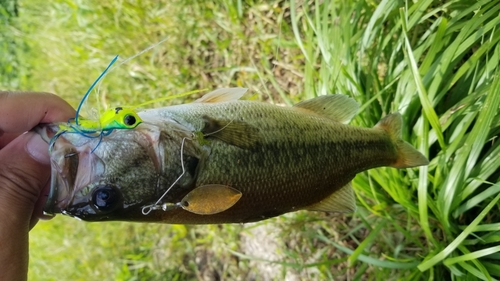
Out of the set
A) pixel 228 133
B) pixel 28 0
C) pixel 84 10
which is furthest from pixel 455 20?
pixel 28 0

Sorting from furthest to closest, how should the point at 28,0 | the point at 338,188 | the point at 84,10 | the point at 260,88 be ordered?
the point at 28,0
the point at 84,10
the point at 260,88
the point at 338,188

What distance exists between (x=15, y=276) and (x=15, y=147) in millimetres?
507

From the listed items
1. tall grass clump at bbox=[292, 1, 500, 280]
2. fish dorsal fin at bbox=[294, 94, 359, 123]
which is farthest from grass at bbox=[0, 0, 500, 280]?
fish dorsal fin at bbox=[294, 94, 359, 123]

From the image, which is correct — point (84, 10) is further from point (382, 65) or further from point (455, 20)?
point (455, 20)

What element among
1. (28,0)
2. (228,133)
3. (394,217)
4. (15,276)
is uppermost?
(28,0)

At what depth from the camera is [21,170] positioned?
1.55m

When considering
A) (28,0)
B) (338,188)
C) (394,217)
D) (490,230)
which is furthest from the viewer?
(28,0)

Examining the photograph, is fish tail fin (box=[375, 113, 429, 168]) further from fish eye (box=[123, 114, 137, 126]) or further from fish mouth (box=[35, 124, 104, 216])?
fish mouth (box=[35, 124, 104, 216])

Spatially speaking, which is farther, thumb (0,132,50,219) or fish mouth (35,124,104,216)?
thumb (0,132,50,219)

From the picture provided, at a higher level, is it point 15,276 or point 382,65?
point 382,65

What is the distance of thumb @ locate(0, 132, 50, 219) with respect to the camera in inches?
60.9

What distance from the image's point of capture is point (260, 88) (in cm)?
327

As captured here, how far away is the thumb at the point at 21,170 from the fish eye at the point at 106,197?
34 cm

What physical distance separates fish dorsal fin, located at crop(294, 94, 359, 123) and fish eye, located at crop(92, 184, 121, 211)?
2.97 feet
